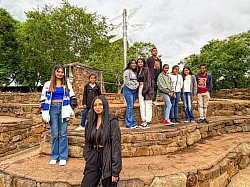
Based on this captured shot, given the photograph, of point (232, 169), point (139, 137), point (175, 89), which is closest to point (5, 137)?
point (139, 137)

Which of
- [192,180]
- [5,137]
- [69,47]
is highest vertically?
[69,47]

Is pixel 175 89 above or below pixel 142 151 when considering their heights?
above

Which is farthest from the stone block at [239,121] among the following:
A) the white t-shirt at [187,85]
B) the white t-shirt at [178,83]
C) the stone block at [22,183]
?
the stone block at [22,183]

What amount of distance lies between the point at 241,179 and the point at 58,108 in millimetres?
3241

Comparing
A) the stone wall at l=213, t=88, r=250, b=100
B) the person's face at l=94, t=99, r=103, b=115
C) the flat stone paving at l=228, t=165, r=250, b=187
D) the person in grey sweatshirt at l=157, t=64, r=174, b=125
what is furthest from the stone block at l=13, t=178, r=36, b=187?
the stone wall at l=213, t=88, r=250, b=100

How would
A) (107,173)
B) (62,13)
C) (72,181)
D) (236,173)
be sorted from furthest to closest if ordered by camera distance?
1. (62,13)
2. (236,173)
3. (72,181)
4. (107,173)

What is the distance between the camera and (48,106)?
3611mm

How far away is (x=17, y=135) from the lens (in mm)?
6309

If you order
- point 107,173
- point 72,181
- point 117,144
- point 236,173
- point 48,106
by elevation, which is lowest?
point 236,173

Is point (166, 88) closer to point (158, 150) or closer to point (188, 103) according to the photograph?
point (188, 103)

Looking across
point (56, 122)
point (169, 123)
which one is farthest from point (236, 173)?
point (56, 122)

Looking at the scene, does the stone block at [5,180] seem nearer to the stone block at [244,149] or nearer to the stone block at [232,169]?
the stone block at [232,169]

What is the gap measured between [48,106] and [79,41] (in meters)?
13.4

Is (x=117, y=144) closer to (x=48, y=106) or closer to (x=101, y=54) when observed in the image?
(x=48, y=106)
